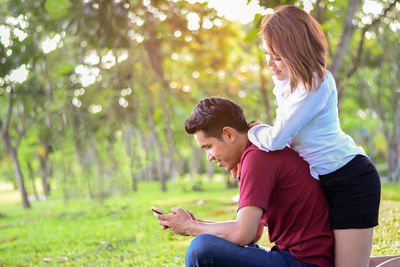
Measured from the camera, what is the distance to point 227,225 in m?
2.54

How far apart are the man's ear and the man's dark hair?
0.08 ft

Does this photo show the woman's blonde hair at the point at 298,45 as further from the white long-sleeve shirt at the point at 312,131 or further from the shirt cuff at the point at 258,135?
the shirt cuff at the point at 258,135

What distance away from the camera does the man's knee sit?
2.51 metres

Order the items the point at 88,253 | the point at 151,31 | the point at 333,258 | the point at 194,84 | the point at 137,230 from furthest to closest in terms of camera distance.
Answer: the point at 194,84 < the point at 151,31 < the point at 137,230 < the point at 88,253 < the point at 333,258

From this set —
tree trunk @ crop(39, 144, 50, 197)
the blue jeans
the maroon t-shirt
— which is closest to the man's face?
the maroon t-shirt

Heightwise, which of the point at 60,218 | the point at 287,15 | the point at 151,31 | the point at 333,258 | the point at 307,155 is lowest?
the point at 60,218

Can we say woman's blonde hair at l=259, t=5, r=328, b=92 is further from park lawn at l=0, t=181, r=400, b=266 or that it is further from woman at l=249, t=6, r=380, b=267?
park lawn at l=0, t=181, r=400, b=266

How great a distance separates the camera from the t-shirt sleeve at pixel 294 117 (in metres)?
2.46

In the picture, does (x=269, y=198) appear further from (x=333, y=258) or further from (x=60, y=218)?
(x=60, y=218)

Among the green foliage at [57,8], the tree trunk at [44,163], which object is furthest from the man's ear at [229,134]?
the tree trunk at [44,163]

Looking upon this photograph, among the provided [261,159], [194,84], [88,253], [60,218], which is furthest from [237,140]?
[194,84]

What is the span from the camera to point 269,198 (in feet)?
8.29

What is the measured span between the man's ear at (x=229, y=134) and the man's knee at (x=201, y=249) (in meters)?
0.56

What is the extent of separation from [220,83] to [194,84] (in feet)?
5.43
